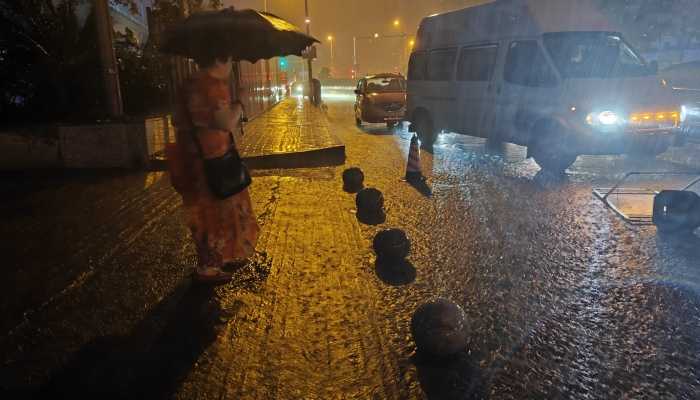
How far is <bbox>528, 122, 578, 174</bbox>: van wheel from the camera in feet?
25.9

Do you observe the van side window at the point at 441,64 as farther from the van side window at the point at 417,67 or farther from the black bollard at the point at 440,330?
the black bollard at the point at 440,330

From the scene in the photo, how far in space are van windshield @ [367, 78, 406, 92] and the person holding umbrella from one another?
39.7 feet

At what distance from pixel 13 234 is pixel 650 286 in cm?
607

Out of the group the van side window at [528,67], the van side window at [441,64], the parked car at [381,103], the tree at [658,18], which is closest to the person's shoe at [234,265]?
the van side window at [528,67]

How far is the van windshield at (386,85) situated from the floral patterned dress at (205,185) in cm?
1264

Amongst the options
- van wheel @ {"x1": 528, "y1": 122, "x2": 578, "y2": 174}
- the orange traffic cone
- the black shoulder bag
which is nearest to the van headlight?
van wheel @ {"x1": 528, "y1": 122, "x2": 578, "y2": 174}

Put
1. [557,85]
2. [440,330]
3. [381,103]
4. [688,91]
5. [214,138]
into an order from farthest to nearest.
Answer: [381,103] → [688,91] → [557,85] → [214,138] → [440,330]

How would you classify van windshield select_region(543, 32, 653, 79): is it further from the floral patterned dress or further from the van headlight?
the floral patterned dress

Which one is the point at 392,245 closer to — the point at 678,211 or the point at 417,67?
the point at 678,211

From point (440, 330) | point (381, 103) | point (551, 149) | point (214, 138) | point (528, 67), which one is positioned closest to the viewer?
point (440, 330)

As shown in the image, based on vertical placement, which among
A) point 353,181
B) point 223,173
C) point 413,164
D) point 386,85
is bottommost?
point 353,181

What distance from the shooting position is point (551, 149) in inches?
318

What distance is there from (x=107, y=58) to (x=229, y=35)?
593cm

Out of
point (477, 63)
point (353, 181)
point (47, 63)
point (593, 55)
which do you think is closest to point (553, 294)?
point (353, 181)
